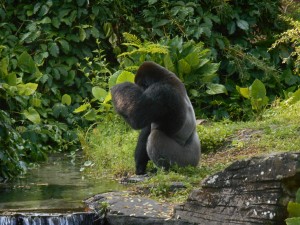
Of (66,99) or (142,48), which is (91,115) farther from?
(142,48)

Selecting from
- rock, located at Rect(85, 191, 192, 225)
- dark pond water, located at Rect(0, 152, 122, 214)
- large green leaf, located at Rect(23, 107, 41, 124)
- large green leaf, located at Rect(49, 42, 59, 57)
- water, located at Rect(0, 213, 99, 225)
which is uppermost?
large green leaf, located at Rect(49, 42, 59, 57)

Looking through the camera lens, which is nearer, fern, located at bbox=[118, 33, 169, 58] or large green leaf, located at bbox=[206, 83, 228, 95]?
fern, located at bbox=[118, 33, 169, 58]

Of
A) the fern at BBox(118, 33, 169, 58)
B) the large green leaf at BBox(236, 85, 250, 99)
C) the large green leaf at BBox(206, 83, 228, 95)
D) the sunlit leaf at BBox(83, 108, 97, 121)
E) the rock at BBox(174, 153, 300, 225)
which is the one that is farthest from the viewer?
the large green leaf at BBox(206, 83, 228, 95)

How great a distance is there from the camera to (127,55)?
1223cm

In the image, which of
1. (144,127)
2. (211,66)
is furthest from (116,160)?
(211,66)

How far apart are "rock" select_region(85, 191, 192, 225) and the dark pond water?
238mm

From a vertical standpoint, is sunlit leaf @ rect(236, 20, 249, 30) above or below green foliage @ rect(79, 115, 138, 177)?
above

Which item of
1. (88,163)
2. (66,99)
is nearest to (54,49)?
(66,99)

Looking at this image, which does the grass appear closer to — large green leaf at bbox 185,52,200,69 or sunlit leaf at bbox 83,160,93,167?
sunlit leaf at bbox 83,160,93,167

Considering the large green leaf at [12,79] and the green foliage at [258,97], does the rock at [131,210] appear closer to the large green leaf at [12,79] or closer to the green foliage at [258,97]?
the large green leaf at [12,79]

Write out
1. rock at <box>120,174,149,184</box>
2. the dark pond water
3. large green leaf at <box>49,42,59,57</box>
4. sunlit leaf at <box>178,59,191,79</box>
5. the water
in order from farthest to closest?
large green leaf at <box>49,42,59,57</box>
sunlit leaf at <box>178,59,191,79</box>
rock at <box>120,174,149,184</box>
the dark pond water
the water

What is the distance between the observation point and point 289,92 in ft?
40.0

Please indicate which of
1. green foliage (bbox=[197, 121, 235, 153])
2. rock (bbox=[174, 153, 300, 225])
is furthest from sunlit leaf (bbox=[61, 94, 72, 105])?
rock (bbox=[174, 153, 300, 225])

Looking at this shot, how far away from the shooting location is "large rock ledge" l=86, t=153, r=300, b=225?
18.1 ft
